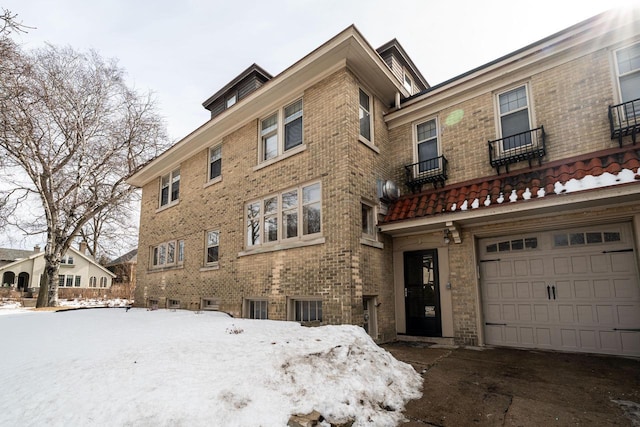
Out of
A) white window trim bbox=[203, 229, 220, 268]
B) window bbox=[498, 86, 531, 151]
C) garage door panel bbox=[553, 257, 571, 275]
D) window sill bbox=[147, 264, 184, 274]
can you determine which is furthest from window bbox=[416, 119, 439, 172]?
window sill bbox=[147, 264, 184, 274]

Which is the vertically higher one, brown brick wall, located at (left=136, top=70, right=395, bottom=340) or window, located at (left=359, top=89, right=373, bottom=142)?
window, located at (left=359, top=89, right=373, bottom=142)

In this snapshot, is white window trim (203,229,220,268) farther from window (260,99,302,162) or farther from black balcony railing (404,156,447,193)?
black balcony railing (404,156,447,193)

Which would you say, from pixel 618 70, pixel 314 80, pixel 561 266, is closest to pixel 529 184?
pixel 561 266

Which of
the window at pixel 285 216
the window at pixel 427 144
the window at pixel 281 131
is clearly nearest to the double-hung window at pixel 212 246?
the window at pixel 285 216

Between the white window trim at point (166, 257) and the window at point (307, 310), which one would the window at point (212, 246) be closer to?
the white window trim at point (166, 257)

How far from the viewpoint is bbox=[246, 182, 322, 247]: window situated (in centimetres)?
887

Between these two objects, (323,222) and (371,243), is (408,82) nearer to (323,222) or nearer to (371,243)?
(371,243)

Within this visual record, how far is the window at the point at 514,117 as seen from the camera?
26.1 feet

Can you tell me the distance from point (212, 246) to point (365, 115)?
688 centimetres

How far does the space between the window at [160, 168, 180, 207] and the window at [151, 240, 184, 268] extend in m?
1.84

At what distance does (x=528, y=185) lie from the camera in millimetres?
7031

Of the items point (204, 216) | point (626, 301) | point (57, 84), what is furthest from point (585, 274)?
point (57, 84)

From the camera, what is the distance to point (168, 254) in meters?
14.5

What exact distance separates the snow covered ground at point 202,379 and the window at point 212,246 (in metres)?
5.96
